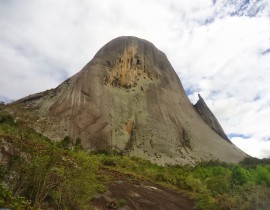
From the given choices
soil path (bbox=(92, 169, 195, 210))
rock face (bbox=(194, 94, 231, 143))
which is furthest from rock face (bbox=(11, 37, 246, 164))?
soil path (bbox=(92, 169, 195, 210))

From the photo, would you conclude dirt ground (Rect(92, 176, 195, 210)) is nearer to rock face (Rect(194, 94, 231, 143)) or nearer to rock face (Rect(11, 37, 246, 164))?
rock face (Rect(11, 37, 246, 164))

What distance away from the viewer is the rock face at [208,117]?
73.4 m

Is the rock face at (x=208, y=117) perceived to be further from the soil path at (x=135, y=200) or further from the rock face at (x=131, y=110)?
the soil path at (x=135, y=200)

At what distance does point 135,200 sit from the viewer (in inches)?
869

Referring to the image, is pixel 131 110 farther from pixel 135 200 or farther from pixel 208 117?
pixel 135 200

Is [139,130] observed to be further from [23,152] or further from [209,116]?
[23,152]

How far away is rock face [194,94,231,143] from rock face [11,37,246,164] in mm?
3971

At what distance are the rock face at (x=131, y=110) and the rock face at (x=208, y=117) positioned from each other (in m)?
3.97

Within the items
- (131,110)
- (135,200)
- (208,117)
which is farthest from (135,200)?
(208,117)

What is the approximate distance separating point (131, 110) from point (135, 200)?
125ft

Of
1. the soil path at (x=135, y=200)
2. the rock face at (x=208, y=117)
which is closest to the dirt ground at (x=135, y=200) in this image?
the soil path at (x=135, y=200)

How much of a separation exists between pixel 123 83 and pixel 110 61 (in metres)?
4.96

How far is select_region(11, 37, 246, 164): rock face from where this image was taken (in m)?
53.2

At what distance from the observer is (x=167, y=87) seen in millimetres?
69625
